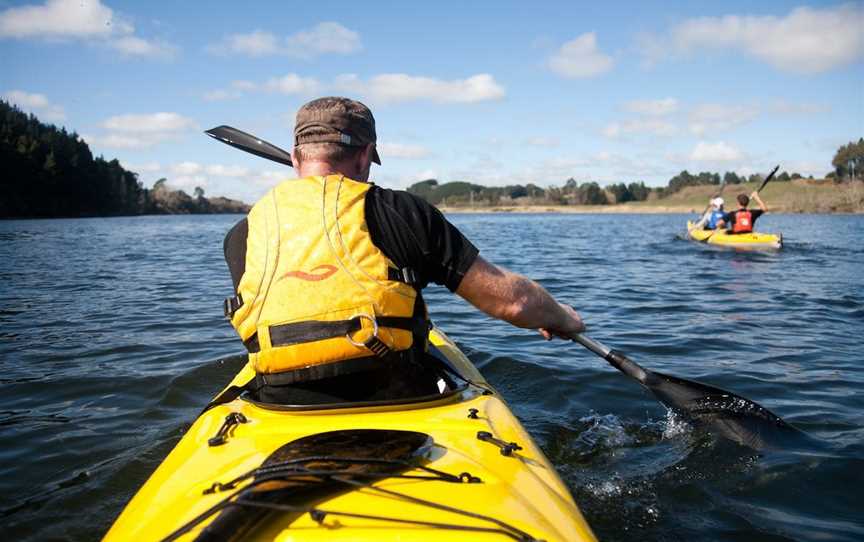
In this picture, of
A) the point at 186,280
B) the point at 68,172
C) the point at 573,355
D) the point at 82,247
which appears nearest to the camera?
the point at 573,355

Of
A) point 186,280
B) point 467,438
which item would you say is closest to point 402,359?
point 467,438

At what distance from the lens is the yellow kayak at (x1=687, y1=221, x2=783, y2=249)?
60.1 ft

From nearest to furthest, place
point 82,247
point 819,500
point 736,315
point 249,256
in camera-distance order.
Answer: point 249,256 → point 819,500 → point 736,315 → point 82,247

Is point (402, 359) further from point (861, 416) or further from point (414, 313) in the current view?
point (861, 416)

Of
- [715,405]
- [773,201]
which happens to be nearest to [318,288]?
[715,405]

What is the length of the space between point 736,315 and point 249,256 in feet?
26.9

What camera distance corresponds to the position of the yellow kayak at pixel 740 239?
18312 mm

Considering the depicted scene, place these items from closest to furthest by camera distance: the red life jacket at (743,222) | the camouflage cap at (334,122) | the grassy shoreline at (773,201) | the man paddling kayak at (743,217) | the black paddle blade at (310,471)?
1. the black paddle blade at (310,471)
2. the camouflage cap at (334,122)
3. the man paddling kayak at (743,217)
4. the red life jacket at (743,222)
5. the grassy shoreline at (773,201)

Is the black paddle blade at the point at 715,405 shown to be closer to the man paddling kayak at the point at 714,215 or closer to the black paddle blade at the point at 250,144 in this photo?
the black paddle blade at the point at 250,144

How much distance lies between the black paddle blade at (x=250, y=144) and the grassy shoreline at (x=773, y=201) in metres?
65.2

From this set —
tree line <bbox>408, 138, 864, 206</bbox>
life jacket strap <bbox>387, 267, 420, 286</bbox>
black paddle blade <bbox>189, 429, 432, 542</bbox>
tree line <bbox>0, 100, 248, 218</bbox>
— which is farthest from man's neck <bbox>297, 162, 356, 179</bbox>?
tree line <bbox>408, 138, 864, 206</bbox>

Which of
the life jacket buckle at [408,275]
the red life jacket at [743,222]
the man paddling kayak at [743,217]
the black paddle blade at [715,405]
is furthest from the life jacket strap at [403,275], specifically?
the red life jacket at [743,222]

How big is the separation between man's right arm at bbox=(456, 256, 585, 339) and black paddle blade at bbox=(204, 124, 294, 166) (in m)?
2.62

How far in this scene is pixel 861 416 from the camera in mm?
4742
